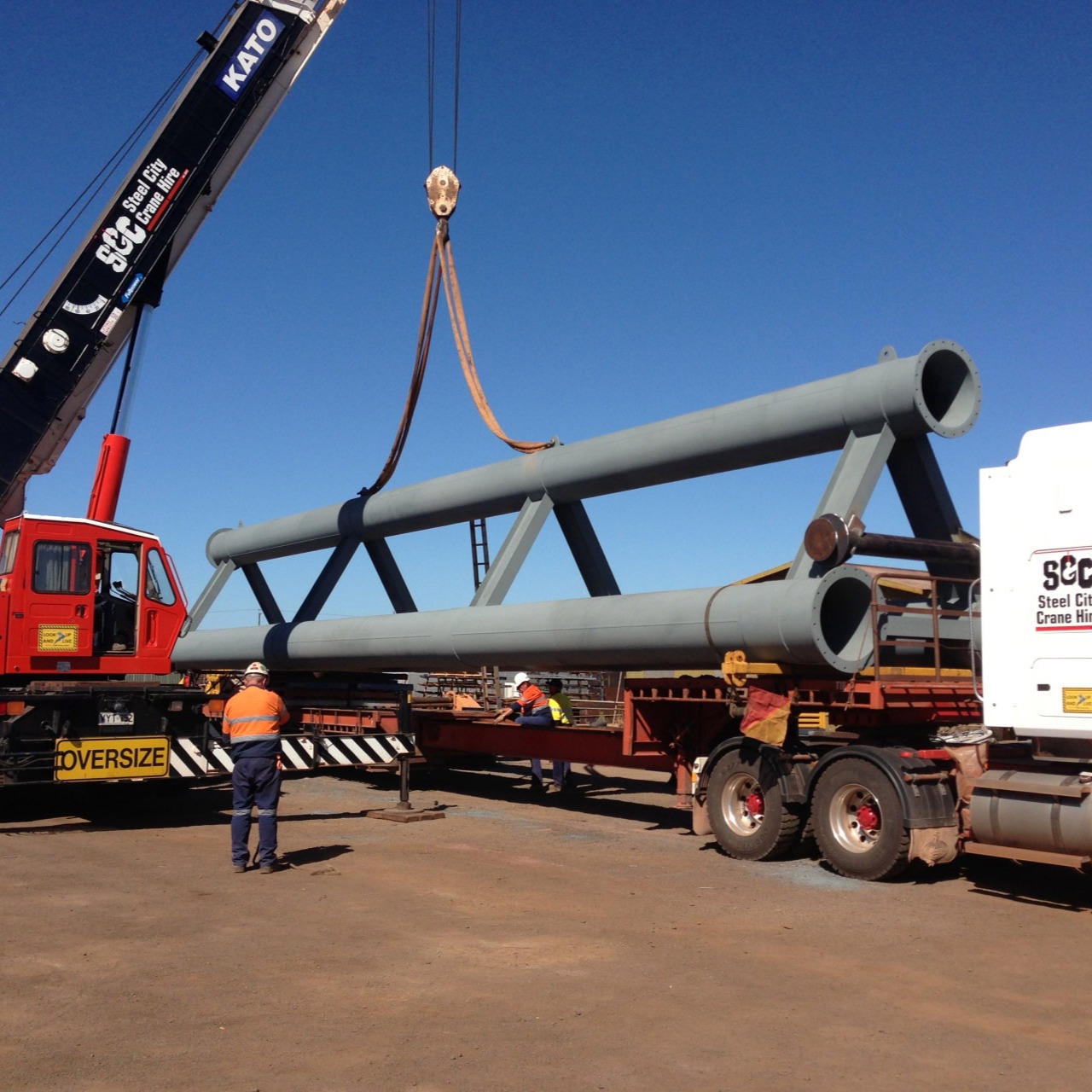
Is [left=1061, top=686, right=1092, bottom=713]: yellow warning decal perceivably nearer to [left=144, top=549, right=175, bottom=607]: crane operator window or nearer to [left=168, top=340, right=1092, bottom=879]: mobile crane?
[left=168, top=340, right=1092, bottom=879]: mobile crane

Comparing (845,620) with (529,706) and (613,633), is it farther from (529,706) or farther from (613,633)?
Result: (529,706)

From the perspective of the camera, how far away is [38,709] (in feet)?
36.6

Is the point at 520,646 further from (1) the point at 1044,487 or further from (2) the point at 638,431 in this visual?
(1) the point at 1044,487

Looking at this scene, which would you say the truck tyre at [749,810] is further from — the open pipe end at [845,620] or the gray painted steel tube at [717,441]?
the gray painted steel tube at [717,441]

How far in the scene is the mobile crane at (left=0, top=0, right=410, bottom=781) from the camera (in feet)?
37.6

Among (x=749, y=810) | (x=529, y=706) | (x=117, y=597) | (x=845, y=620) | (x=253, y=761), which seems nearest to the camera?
(x=253, y=761)

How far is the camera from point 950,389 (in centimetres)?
1069

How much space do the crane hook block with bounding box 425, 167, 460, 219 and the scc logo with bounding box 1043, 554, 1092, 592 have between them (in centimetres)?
887

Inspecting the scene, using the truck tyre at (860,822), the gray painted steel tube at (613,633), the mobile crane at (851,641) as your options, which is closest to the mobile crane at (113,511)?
the gray painted steel tube at (613,633)

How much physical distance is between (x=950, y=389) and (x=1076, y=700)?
12.2ft

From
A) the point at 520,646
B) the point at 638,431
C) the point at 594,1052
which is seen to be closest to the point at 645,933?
the point at 594,1052

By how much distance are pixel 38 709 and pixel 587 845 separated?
5.54 metres

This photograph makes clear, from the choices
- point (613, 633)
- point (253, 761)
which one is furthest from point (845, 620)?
point (253, 761)

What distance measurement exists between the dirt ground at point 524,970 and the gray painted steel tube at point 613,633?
1.92 m
